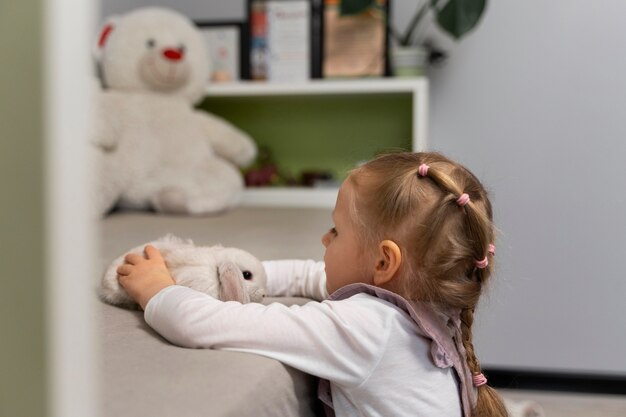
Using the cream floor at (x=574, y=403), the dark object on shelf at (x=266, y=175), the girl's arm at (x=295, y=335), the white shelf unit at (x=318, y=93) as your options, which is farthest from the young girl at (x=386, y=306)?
the dark object on shelf at (x=266, y=175)

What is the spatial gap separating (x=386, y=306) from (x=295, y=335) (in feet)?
0.36

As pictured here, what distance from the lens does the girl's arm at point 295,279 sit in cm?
110

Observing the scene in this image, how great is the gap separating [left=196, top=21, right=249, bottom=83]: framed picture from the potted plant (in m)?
0.38

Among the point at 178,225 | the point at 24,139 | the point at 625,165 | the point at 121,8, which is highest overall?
the point at 121,8

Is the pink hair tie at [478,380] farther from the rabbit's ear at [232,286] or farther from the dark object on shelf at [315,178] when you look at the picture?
the dark object on shelf at [315,178]

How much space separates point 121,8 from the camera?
2510mm

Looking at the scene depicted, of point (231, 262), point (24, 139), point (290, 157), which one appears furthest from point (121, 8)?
point (24, 139)

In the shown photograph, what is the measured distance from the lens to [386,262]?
0.88m

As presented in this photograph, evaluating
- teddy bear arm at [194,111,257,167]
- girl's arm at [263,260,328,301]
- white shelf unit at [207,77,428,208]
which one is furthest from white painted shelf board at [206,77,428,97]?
girl's arm at [263,260,328,301]

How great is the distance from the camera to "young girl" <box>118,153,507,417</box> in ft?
2.61

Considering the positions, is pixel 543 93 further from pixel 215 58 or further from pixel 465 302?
pixel 465 302

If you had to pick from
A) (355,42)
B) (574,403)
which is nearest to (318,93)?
(355,42)

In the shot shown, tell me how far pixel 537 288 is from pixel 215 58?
1.19 metres

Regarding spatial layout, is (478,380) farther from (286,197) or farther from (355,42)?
(355,42)
